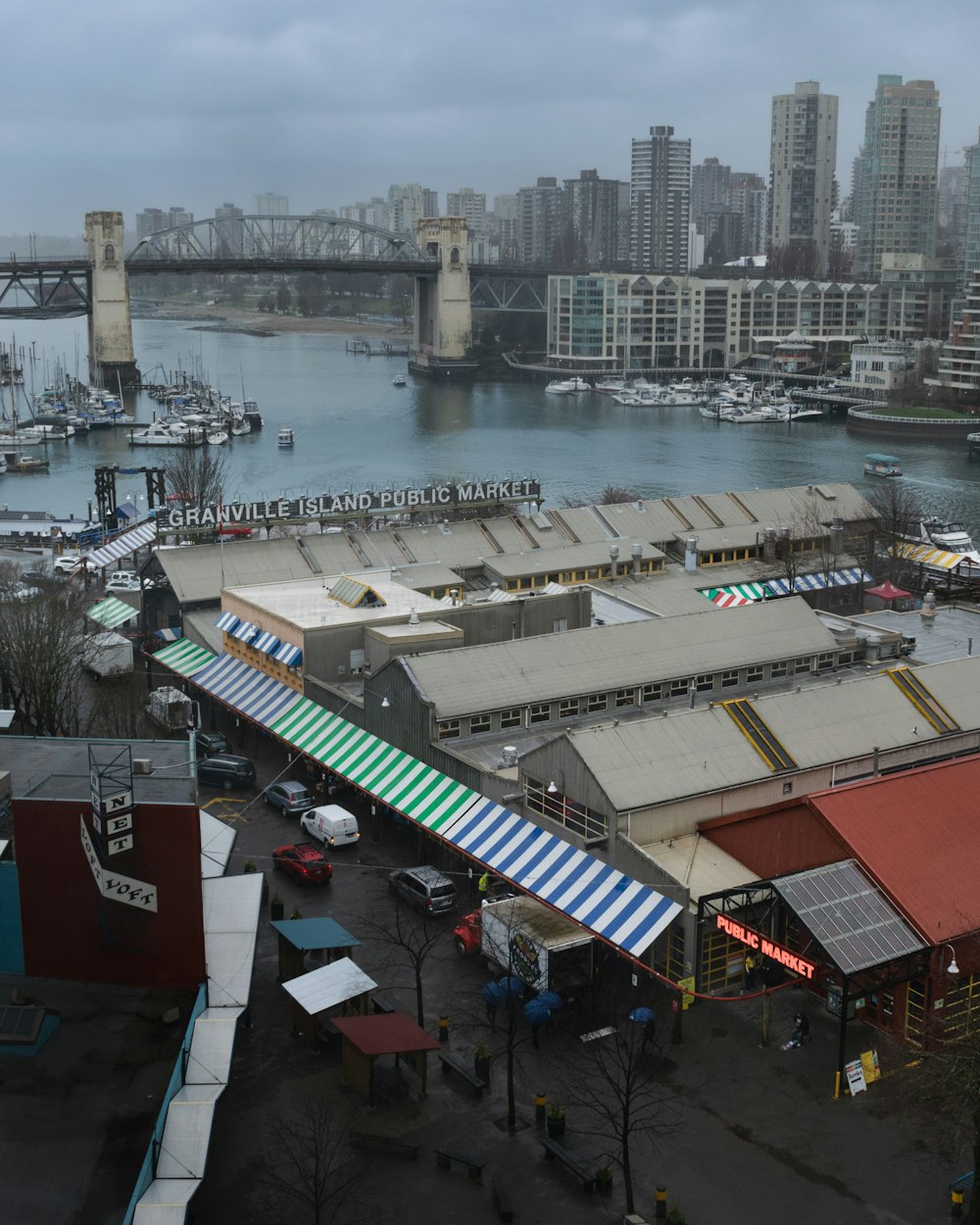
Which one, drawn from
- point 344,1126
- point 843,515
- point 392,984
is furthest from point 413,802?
point 843,515

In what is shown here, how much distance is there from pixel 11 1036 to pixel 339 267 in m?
93.8

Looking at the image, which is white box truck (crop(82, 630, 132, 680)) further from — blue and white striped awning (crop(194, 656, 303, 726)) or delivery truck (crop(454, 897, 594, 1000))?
delivery truck (crop(454, 897, 594, 1000))

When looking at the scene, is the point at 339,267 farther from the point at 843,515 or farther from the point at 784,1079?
the point at 784,1079

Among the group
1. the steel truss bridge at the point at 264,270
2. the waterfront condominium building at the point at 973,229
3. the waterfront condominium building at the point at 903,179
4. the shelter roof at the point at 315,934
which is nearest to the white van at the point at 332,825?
the shelter roof at the point at 315,934

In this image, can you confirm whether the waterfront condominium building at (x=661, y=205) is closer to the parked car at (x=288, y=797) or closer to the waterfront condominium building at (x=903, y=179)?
the waterfront condominium building at (x=903, y=179)

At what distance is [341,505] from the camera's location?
3036 centimetres

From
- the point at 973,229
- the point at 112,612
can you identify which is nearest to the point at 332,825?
the point at 112,612

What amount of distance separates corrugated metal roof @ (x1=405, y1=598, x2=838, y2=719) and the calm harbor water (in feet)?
94.1

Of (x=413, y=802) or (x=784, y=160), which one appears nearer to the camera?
(x=413, y=802)

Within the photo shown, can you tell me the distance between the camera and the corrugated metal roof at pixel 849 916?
12328mm

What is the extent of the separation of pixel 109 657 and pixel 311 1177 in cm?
1436

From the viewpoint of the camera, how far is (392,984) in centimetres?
1391

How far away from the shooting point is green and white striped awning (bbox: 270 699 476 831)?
16594 mm

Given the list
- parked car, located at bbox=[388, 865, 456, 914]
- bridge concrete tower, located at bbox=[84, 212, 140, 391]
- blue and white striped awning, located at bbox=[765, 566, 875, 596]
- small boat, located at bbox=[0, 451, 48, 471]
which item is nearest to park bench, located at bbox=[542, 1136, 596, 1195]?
parked car, located at bbox=[388, 865, 456, 914]
